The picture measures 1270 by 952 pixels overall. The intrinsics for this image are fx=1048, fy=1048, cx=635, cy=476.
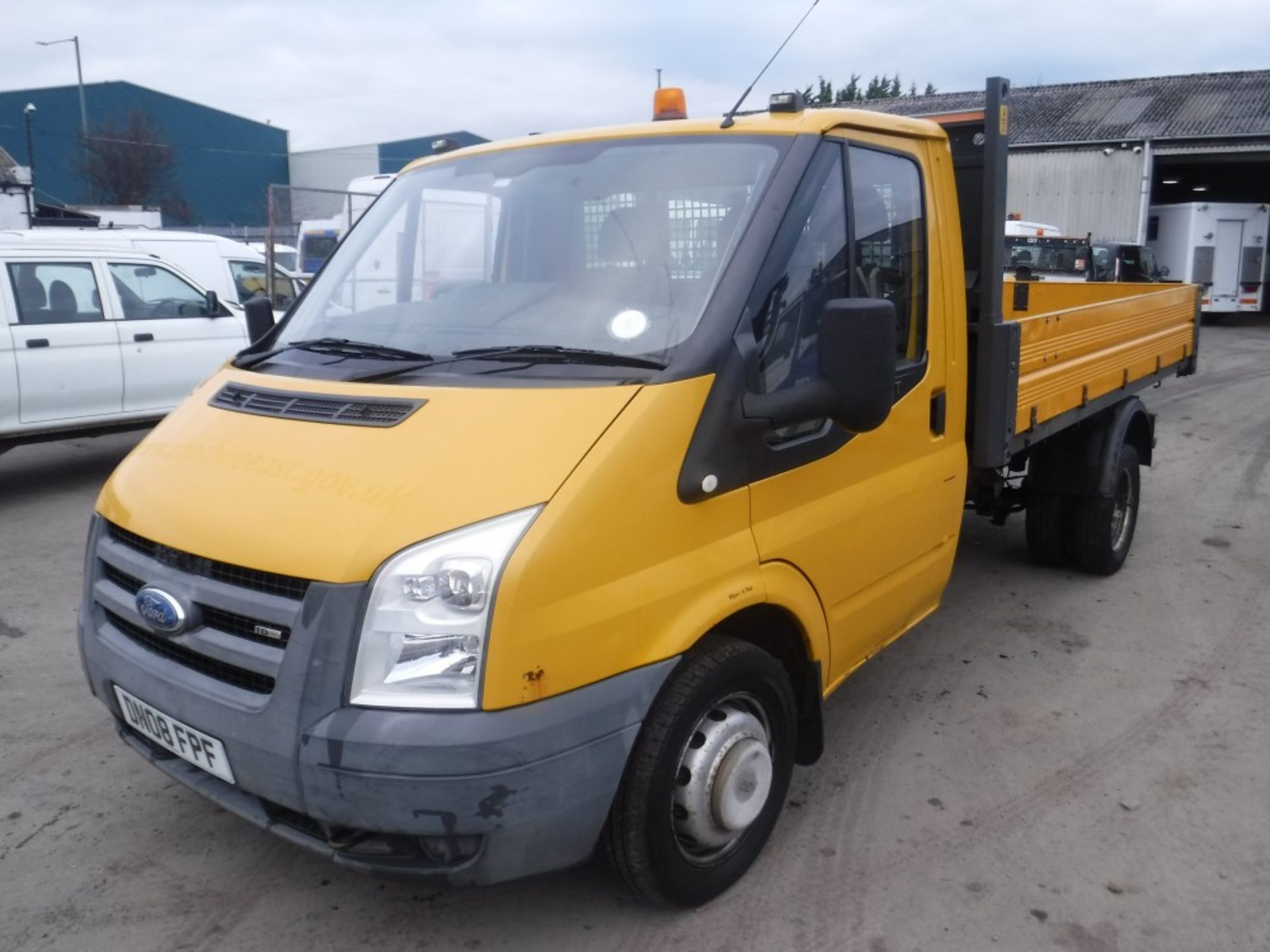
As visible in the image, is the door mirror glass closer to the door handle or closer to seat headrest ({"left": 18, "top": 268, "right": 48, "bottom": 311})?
the door handle

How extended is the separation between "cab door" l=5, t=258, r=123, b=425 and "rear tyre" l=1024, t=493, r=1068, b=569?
23.2 ft

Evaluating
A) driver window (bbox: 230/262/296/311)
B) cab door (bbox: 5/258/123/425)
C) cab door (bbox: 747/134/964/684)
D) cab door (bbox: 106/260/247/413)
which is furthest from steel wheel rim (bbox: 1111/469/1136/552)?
driver window (bbox: 230/262/296/311)

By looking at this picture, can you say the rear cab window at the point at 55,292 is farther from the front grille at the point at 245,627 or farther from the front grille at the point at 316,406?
the front grille at the point at 245,627

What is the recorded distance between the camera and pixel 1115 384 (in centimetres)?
577

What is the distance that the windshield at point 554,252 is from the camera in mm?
3027

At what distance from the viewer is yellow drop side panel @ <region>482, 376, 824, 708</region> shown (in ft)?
7.83

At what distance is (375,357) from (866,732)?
2.43m

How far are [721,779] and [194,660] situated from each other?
56.9 inches

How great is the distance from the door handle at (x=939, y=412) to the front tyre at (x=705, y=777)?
123 centimetres

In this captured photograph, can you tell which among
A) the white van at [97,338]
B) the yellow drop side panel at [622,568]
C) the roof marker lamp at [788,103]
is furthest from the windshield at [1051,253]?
the yellow drop side panel at [622,568]

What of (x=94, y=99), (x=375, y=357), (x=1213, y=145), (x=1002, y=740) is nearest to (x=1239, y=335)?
(x=1213, y=145)

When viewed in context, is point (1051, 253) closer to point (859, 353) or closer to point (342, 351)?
point (859, 353)

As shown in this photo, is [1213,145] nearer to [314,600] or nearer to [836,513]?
[836,513]

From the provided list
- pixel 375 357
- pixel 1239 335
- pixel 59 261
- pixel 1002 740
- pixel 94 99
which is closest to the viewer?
pixel 375 357
